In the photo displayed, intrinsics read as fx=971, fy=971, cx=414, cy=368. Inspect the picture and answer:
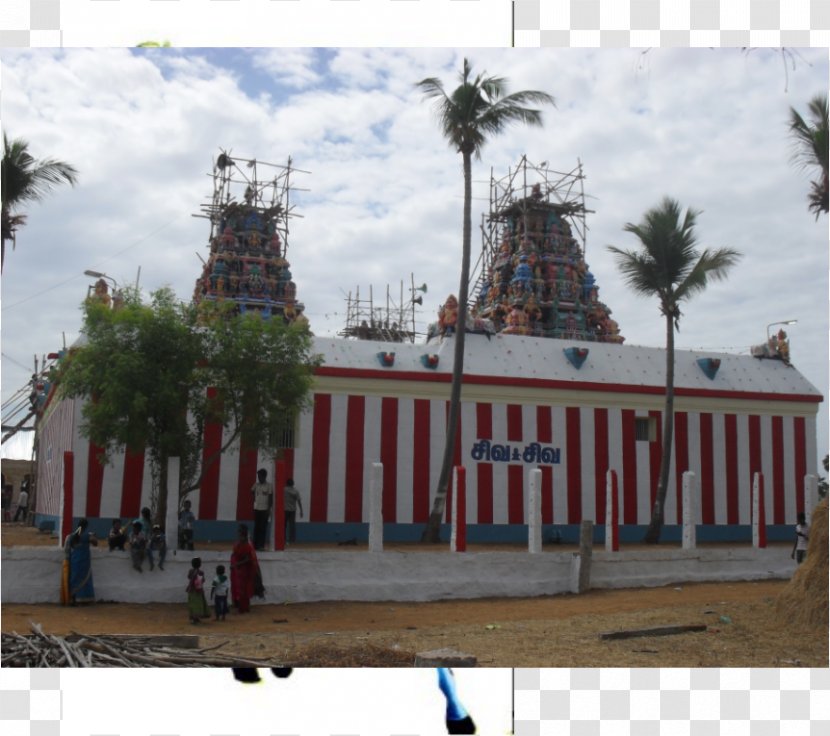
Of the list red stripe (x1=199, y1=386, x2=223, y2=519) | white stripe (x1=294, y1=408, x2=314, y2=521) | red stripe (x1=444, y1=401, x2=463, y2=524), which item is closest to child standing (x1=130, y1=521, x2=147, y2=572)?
red stripe (x1=199, y1=386, x2=223, y2=519)

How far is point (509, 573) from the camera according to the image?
15.9m

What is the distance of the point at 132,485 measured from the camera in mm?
17203

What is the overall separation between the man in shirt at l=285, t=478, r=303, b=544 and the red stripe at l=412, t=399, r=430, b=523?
8.47ft

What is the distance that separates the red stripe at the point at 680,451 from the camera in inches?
856

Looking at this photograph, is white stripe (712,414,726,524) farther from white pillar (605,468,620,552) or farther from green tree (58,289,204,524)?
green tree (58,289,204,524)

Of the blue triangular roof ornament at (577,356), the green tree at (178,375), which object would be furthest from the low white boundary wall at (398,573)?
the blue triangular roof ornament at (577,356)

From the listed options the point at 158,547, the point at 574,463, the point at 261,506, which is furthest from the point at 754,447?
the point at 158,547

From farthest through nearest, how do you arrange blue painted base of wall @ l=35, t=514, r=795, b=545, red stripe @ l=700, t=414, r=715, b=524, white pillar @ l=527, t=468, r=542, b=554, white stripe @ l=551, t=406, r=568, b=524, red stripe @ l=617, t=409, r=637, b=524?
red stripe @ l=700, t=414, r=715, b=524, red stripe @ l=617, t=409, r=637, b=524, white stripe @ l=551, t=406, r=568, b=524, blue painted base of wall @ l=35, t=514, r=795, b=545, white pillar @ l=527, t=468, r=542, b=554

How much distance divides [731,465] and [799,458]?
6.24 ft

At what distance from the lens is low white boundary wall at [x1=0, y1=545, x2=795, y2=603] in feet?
43.6

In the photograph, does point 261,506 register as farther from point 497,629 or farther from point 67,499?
point 497,629

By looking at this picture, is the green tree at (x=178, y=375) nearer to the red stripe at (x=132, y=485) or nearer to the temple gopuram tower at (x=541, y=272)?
the red stripe at (x=132, y=485)

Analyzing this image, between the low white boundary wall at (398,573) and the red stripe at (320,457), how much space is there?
3.83 m

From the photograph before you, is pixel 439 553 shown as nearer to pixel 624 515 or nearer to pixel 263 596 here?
pixel 263 596
